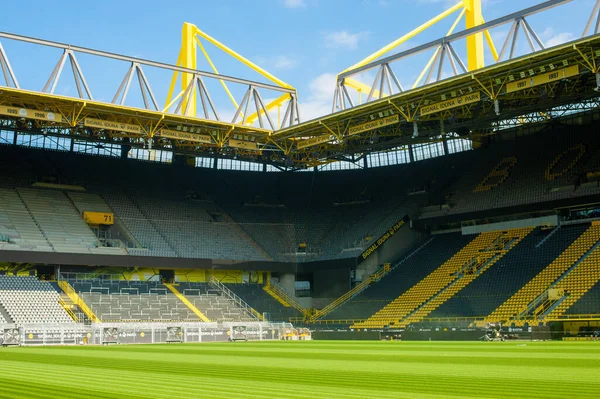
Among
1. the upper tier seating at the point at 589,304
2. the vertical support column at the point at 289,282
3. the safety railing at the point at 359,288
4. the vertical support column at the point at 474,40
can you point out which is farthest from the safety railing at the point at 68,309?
the vertical support column at the point at 474,40

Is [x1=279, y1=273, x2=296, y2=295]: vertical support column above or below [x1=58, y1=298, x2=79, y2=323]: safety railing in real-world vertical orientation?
above

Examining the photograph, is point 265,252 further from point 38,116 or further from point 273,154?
A: point 38,116

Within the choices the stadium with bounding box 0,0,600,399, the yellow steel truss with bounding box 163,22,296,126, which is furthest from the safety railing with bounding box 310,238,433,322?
the yellow steel truss with bounding box 163,22,296,126

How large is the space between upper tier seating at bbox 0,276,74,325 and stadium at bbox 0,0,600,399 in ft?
0.46

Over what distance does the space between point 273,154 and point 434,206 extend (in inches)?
548

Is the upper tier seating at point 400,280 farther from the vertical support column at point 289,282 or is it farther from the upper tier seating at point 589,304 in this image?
the upper tier seating at point 589,304

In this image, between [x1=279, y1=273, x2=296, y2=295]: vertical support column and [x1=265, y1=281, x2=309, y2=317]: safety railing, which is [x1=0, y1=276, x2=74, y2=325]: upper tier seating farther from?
[x1=279, y1=273, x2=296, y2=295]: vertical support column

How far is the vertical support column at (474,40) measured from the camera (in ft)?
160

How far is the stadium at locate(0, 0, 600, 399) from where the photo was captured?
132 ft

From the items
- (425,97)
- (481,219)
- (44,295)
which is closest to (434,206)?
(481,219)

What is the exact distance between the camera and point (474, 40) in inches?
1930

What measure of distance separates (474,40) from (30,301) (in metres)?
34.1

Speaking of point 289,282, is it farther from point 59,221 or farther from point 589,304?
point 589,304

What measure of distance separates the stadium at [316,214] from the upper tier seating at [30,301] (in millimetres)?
141
